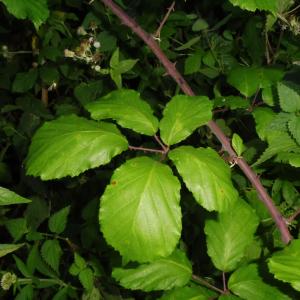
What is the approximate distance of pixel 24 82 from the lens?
1.72 metres

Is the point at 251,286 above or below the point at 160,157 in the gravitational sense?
below

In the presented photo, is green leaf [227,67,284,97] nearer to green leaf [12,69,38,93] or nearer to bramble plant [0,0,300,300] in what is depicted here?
bramble plant [0,0,300,300]

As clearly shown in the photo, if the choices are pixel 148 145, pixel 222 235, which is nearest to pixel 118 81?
pixel 148 145

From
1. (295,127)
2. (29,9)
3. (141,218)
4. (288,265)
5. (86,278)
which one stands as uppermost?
(29,9)

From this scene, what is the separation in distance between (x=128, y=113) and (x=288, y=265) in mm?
409

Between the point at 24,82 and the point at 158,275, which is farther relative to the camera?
the point at 24,82

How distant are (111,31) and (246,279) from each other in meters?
1.10

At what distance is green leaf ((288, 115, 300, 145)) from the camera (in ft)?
2.83

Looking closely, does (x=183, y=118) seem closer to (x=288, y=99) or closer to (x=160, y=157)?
(x=160, y=157)

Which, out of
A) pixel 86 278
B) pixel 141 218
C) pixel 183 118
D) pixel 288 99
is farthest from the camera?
pixel 86 278

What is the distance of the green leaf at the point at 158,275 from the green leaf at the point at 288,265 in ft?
0.72

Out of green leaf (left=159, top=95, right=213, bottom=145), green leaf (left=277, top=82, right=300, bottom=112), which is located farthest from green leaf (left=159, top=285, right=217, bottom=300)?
green leaf (left=277, top=82, right=300, bottom=112)

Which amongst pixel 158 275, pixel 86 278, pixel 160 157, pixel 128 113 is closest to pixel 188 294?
pixel 158 275

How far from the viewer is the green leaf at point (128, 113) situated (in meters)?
0.83
